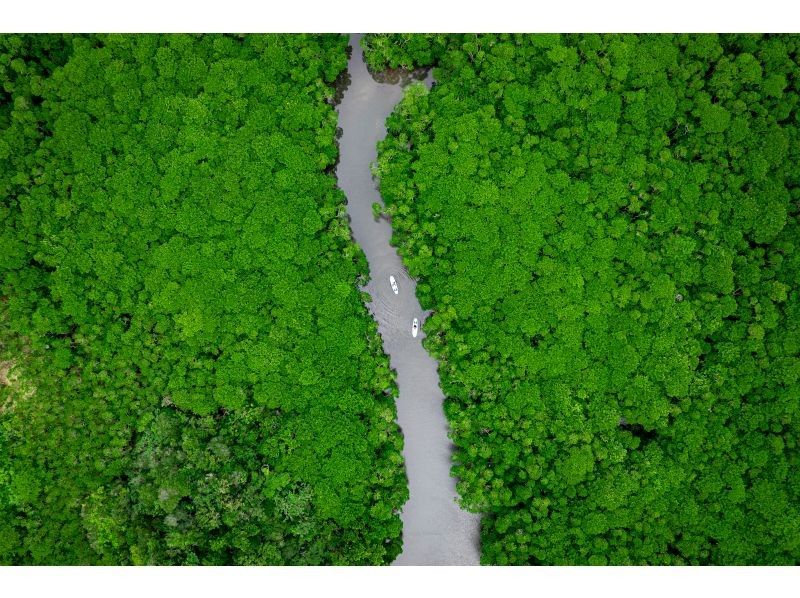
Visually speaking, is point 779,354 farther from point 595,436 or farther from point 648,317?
point 595,436

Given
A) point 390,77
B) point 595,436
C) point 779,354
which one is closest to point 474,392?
point 595,436

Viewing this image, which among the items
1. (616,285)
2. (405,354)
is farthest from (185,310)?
(616,285)

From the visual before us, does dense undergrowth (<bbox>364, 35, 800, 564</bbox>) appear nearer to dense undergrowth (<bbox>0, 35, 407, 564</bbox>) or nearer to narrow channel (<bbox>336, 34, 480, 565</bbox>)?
narrow channel (<bbox>336, 34, 480, 565</bbox>)

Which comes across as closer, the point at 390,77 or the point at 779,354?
the point at 779,354

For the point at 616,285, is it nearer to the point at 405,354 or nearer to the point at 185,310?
the point at 405,354

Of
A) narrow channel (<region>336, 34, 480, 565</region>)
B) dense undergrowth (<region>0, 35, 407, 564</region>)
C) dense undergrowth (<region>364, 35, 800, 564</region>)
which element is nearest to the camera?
dense undergrowth (<region>0, 35, 407, 564</region>)

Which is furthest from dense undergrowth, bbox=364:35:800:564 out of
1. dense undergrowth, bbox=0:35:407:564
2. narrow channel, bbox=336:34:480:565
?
dense undergrowth, bbox=0:35:407:564
